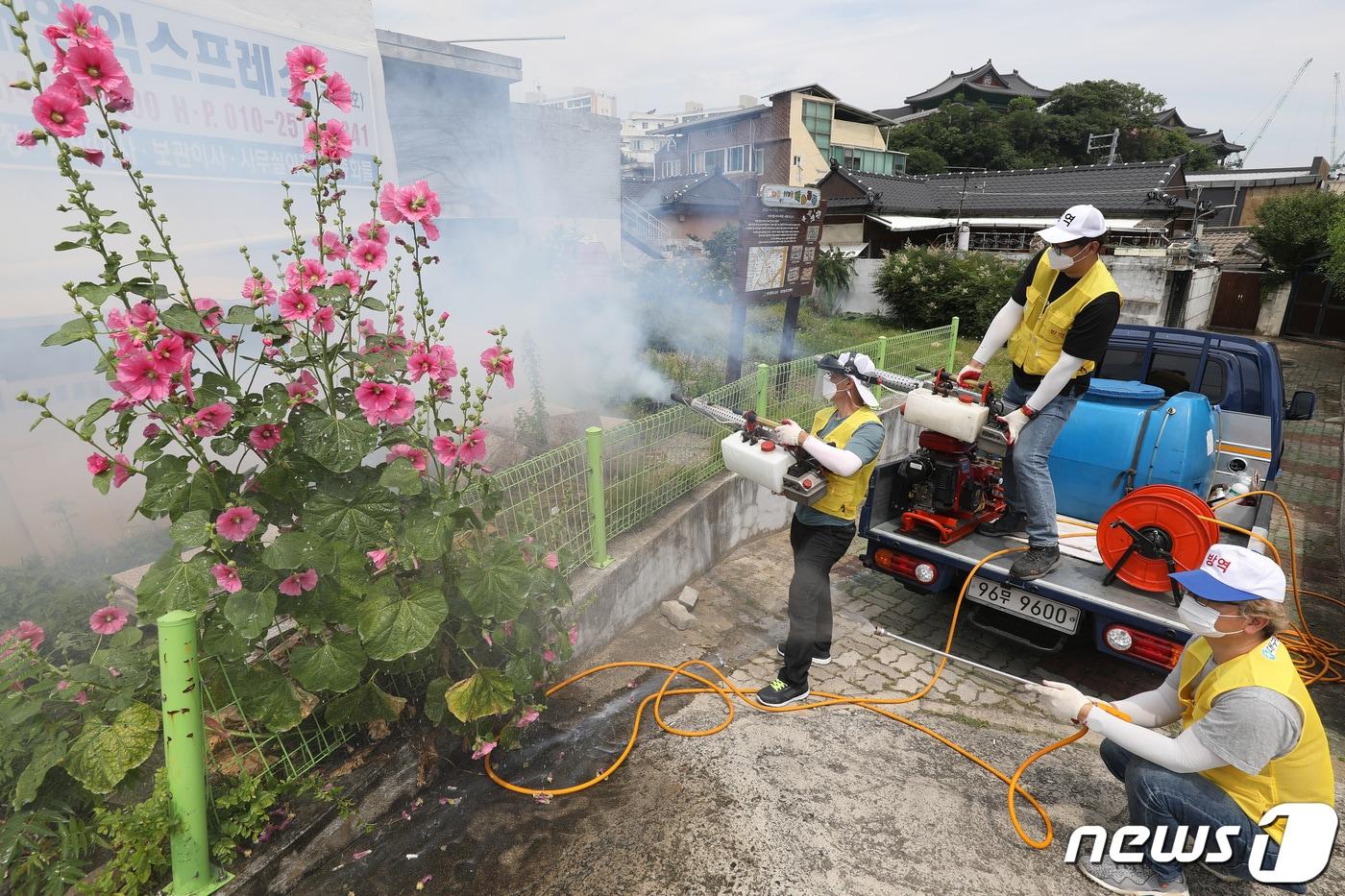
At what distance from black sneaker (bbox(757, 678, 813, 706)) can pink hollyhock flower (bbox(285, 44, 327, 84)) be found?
11.7 ft

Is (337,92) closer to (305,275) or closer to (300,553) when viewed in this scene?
(305,275)

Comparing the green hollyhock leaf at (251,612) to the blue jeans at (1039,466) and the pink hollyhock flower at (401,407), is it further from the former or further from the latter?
the blue jeans at (1039,466)

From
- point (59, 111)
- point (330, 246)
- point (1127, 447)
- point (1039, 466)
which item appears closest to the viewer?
point (59, 111)

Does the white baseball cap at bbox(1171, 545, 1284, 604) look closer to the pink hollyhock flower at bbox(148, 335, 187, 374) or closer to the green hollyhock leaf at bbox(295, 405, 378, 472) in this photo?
the green hollyhock leaf at bbox(295, 405, 378, 472)

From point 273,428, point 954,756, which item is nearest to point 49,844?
point 273,428

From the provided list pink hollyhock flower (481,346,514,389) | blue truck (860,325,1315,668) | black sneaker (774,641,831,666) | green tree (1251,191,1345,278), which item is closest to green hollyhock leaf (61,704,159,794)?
pink hollyhock flower (481,346,514,389)

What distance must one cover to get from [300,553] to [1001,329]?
158 inches

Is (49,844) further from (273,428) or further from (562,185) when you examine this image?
(562,185)

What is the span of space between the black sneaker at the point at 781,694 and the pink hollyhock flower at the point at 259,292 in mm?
3091

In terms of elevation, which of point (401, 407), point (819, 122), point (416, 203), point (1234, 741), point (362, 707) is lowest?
point (362, 707)

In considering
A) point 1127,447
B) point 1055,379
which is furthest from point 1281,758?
point 1127,447

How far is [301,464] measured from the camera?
8.18 ft

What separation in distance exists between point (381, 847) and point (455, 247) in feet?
26.8

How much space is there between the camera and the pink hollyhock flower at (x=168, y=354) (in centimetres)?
208
